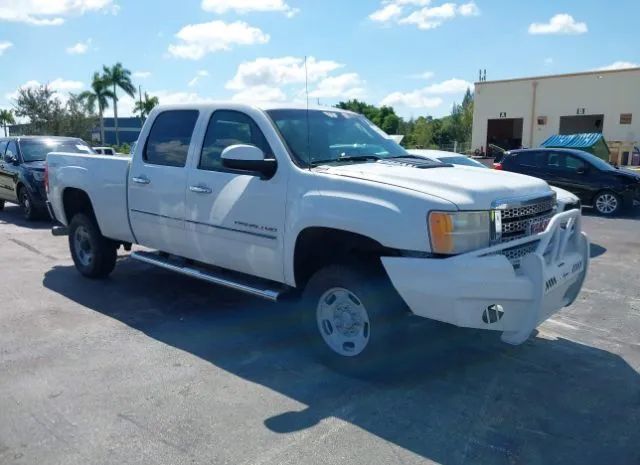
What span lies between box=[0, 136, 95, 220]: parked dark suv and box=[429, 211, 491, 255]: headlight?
10238 mm

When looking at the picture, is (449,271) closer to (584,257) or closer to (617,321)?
(584,257)

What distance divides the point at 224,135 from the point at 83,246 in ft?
9.77

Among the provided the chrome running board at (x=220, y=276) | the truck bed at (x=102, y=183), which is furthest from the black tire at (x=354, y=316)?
the truck bed at (x=102, y=183)

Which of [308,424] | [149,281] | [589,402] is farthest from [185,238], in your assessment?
[589,402]

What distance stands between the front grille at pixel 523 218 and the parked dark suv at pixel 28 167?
10338mm

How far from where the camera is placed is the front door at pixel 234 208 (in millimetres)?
4391

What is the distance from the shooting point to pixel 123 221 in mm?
5953

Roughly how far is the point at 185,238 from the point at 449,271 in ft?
8.82

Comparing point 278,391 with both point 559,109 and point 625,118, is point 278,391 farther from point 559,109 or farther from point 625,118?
point 559,109

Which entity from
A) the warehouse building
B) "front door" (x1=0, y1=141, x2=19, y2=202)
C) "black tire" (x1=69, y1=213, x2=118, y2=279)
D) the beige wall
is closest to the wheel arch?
"black tire" (x1=69, y1=213, x2=118, y2=279)

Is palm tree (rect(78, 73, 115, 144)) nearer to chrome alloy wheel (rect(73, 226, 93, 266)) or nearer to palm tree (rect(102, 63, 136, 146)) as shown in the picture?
palm tree (rect(102, 63, 136, 146))

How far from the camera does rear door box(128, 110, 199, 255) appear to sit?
5219mm

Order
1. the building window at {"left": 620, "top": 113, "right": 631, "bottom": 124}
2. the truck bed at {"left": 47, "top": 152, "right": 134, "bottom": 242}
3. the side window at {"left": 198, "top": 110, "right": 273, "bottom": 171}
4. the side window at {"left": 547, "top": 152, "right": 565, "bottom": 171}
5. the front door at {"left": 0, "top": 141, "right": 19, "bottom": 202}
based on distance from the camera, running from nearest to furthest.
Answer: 1. the side window at {"left": 198, "top": 110, "right": 273, "bottom": 171}
2. the truck bed at {"left": 47, "top": 152, "right": 134, "bottom": 242}
3. the front door at {"left": 0, "top": 141, "right": 19, "bottom": 202}
4. the side window at {"left": 547, "top": 152, "right": 565, "bottom": 171}
5. the building window at {"left": 620, "top": 113, "right": 631, "bottom": 124}

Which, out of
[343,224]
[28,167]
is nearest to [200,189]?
[343,224]
